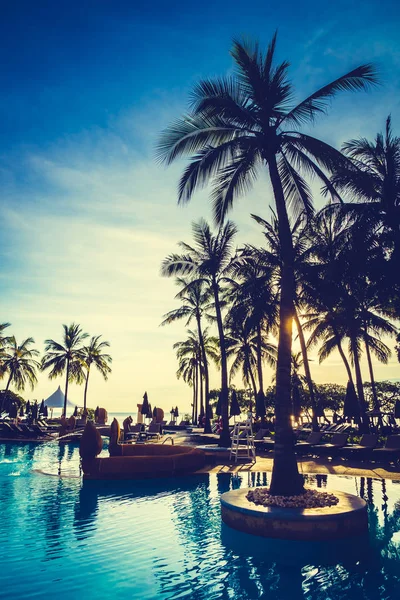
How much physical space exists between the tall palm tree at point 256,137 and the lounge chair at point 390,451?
9.48 metres

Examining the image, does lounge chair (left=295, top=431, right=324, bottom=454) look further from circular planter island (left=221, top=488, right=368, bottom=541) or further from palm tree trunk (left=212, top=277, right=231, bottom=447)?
circular planter island (left=221, top=488, right=368, bottom=541)

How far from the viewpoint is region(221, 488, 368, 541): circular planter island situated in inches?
305

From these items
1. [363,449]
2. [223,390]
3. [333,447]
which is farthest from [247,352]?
[363,449]

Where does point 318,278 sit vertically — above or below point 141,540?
above

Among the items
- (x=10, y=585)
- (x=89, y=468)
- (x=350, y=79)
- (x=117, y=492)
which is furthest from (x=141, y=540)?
(x=350, y=79)

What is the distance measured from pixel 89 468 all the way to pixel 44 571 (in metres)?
8.21

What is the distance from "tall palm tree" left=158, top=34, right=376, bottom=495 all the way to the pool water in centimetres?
342

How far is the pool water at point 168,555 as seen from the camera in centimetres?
597

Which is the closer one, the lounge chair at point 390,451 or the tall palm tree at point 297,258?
the lounge chair at point 390,451

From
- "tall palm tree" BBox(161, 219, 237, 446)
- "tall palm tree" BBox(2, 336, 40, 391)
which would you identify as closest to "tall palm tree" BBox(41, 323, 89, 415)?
"tall palm tree" BBox(2, 336, 40, 391)

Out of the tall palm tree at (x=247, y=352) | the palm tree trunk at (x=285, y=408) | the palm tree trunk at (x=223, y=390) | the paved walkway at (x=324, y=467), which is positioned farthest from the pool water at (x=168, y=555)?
the tall palm tree at (x=247, y=352)

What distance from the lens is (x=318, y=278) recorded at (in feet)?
79.7

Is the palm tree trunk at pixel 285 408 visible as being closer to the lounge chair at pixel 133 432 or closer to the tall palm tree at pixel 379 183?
the tall palm tree at pixel 379 183

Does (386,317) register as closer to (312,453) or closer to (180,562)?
(312,453)
